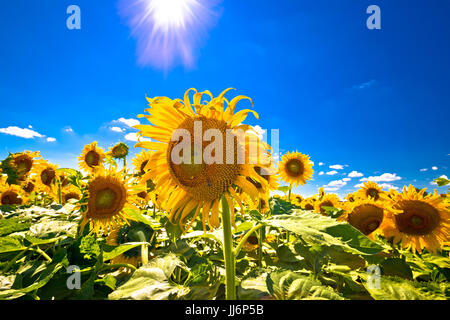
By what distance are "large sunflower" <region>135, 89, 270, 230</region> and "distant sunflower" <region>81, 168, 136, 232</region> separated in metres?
1.44

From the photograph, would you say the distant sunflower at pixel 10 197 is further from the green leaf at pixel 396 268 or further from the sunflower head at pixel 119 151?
the green leaf at pixel 396 268

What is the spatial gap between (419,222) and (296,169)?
182 inches

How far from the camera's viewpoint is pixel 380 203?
3391 mm

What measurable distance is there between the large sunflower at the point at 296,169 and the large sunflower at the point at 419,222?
4358 mm

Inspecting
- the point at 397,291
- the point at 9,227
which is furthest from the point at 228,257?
the point at 9,227

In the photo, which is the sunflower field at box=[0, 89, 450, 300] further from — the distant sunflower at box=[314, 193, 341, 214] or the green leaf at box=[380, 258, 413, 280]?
the distant sunflower at box=[314, 193, 341, 214]

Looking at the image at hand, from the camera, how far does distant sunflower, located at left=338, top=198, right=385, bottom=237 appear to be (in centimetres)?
327

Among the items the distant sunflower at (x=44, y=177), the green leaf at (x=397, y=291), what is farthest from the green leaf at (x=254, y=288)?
the distant sunflower at (x=44, y=177)

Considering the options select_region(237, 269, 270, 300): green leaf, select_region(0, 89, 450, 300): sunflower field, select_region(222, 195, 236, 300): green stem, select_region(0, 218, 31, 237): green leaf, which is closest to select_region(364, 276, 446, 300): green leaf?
select_region(0, 89, 450, 300): sunflower field

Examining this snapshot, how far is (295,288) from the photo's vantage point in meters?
1.37

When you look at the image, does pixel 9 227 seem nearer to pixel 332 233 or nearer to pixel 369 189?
pixel 332 233

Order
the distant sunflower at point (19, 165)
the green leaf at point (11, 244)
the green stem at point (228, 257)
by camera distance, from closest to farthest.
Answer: the green stem at point (228, 257), the green leaf at point (11, 244), the distant sunflower at point (19, 165)

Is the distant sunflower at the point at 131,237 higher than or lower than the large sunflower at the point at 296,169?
lower

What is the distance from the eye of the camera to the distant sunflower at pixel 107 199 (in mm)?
3232
